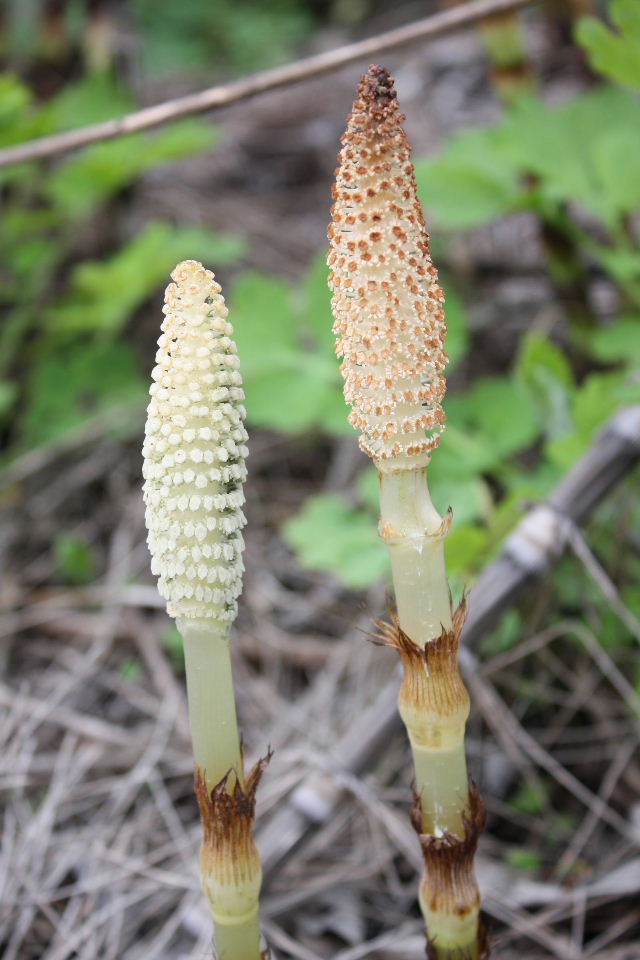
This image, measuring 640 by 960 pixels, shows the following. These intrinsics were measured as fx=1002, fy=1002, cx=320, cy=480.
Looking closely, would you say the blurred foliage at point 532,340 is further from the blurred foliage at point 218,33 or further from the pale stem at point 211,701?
the blurred foliage at point 218,33

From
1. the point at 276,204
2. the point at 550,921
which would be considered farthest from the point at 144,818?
the point at 276,204

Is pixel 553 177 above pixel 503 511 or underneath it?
above

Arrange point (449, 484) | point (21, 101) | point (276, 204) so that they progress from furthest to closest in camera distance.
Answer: point (276, 204) → point (21, 101) → point (449, 484)

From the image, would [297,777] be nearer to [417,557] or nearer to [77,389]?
[417,557]

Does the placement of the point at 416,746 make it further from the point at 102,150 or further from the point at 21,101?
the point at 102,150

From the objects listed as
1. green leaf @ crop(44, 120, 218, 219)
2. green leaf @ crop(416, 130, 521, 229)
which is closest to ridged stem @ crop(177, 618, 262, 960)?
green leaf @ crop(416, 130, 521, 229)

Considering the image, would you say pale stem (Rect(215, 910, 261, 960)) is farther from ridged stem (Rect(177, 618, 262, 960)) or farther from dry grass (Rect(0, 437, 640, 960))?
dry grass (Rect(0, 437, 640, 960))
